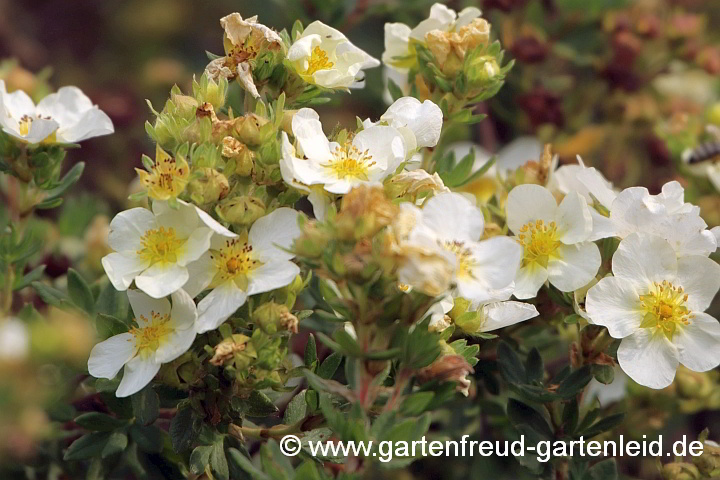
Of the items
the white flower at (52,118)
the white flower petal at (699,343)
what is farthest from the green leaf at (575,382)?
the white flower at (52,118)

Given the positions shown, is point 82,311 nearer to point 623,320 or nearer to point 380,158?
point 380,158

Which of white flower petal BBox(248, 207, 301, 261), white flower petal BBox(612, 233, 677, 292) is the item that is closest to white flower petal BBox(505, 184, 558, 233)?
white flower petal BBox(612, 233, 677, 292)

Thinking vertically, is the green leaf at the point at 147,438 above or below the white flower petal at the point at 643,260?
below

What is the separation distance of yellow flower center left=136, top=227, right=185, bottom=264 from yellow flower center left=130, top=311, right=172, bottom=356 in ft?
0.23

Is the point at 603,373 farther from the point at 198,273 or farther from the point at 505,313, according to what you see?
the point at 198,273

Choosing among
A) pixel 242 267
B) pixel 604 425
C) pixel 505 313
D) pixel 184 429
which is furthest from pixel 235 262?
pixel 604 425

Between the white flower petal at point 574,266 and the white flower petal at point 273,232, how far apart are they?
0.33 meters

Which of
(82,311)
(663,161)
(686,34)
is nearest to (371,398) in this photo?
(82,311)

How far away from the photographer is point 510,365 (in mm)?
1171

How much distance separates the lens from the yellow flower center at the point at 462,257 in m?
0.89

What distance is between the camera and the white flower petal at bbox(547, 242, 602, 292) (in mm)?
1067

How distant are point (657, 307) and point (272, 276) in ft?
1.51

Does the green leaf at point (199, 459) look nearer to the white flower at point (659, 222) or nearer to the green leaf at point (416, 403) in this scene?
the green leaf at point (416, 403)

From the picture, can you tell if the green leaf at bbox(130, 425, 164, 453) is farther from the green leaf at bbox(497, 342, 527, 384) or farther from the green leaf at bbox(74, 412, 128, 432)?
the green leaf at bbox(497, 342, 527, 384)
